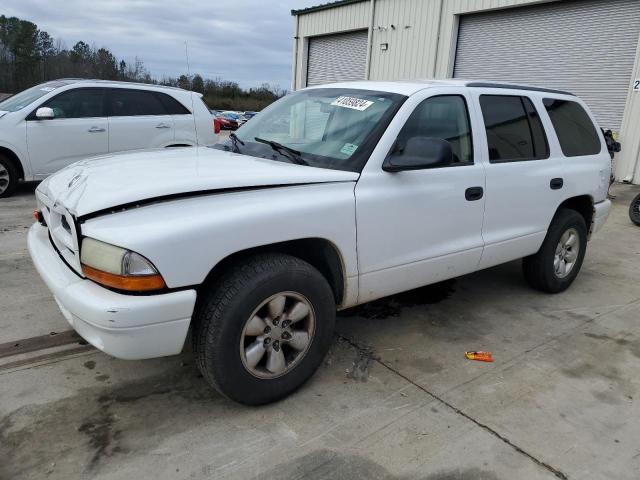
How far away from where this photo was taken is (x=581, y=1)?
11.3 meters

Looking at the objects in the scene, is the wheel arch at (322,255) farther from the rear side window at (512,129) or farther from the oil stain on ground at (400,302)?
the rear side window at (512,129)

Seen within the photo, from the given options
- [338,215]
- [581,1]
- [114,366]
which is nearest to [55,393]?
[114,366]

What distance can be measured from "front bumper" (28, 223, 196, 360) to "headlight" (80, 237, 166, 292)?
0.16 feet

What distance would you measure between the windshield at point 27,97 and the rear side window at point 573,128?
276 inches

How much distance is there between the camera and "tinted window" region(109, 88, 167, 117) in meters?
8.38

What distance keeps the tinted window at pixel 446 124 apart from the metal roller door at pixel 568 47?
359 inches

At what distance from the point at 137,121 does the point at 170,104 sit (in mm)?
638

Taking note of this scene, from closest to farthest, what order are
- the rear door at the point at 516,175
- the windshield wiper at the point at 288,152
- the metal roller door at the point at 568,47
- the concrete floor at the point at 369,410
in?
the concrete floor at the point at 369,410
the windshield wiper at the point at 288,152
the rear door at the point at 516,175
the metal roller door at the point at 568,47

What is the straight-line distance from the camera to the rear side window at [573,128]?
453 cm

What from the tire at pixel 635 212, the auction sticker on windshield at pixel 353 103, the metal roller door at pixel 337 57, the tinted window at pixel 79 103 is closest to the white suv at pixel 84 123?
the tinted window at pixel 79 103

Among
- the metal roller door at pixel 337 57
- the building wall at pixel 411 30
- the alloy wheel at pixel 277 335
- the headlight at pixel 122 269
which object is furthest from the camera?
the metal roller door at pixel 337 57

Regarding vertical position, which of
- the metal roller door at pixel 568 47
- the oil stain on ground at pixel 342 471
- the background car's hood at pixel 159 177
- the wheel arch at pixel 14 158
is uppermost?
the metal roller door at pixel 568 47

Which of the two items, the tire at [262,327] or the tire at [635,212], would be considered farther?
the tire at [635,212]

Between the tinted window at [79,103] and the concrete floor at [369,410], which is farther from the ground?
the tinted window at [79,103]
